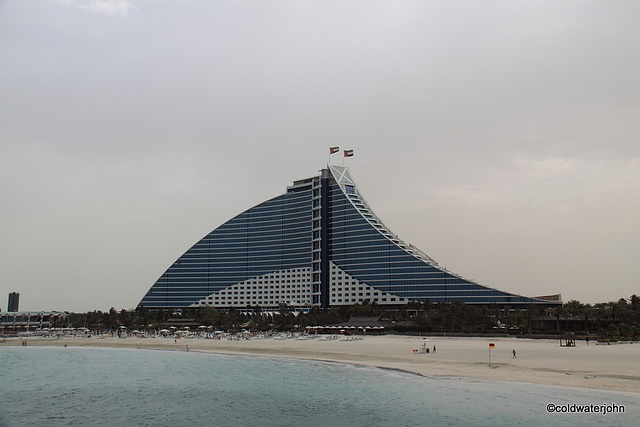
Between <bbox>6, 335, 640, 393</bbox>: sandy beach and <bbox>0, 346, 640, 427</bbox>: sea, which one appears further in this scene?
<bbox>6, 335, 640, 393</bbox>: sandy beach

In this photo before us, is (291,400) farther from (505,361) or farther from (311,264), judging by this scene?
(311,264)

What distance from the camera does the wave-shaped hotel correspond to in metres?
152

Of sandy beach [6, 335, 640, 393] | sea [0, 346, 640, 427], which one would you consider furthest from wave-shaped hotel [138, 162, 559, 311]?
sea [0, 346, 640, 427]

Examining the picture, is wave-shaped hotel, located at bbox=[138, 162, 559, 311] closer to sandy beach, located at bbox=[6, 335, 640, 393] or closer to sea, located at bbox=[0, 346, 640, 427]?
sandy beach, located at bbox=[6, 335, 640, 393]

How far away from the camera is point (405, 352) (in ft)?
209

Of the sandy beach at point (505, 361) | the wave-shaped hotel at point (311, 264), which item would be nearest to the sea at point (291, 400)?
the sandy beach at point (505, 361)

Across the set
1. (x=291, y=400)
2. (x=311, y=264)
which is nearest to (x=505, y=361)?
(x=291, y=400)

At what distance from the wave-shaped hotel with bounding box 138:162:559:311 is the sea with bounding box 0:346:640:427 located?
100334 millimetres

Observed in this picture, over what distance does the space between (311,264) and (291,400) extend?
13627 centimetres

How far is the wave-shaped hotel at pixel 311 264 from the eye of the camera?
5974 inches

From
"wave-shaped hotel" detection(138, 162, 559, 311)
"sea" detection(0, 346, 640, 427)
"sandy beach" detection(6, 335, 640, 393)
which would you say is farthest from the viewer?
"wave-shaped hotel" detection(138, 162, 559, 311)

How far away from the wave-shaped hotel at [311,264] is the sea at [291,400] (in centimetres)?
10033

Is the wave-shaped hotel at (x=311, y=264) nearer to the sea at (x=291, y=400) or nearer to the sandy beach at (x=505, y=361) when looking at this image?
the sandy beach at (x=505, y=361)

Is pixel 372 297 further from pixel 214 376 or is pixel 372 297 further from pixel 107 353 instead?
pixel 214 376
